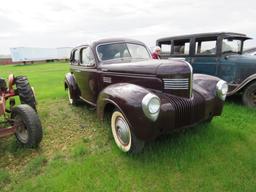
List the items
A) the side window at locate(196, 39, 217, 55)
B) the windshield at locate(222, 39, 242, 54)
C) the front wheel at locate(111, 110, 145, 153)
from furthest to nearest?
the side window at locate(196, 39, 217, 55) → the windshield at locate(222, 39, 242, 54) → the front wheel at locate(111, 110, 145, 153)

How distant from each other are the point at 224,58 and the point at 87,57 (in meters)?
3.54

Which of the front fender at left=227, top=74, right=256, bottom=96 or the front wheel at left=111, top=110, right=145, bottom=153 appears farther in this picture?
the front fender at left=227, top=74, right=256, bottom=96

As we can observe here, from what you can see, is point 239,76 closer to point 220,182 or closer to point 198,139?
point 198,139

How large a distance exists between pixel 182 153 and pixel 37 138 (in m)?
2.22

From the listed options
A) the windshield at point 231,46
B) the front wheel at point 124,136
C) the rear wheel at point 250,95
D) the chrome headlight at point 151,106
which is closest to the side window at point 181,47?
the windshield at point 231,46

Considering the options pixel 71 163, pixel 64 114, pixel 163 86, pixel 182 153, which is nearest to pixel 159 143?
pixel 182 153

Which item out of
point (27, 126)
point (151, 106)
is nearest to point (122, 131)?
point (151, 106)

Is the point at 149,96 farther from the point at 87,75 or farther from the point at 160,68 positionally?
the point at 87,75

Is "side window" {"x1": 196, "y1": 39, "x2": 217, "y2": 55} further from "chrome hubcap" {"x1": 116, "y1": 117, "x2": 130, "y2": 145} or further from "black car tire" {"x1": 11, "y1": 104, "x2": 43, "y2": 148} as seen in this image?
"black car tire" {"x1": 11, "y1": 104, "x2": 43, "y2": 148}

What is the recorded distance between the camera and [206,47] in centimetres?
605

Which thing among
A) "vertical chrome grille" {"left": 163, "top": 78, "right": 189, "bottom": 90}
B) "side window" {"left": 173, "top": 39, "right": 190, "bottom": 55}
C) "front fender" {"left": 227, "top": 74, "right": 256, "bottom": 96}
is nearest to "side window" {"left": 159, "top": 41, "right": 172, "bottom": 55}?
"side window" {"left": 173, "top": 39, "right": 190, "bottom": 55}

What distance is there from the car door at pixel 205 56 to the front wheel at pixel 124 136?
12.2 ft

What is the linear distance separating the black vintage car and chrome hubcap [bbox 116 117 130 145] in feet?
11.4

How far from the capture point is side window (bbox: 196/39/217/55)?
19.2ft
